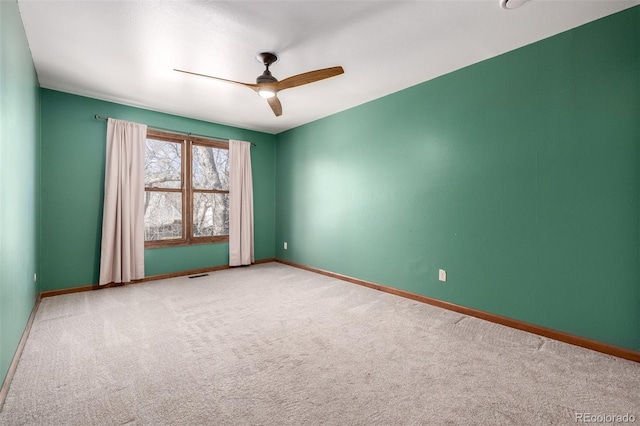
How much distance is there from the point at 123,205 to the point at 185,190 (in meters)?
0.94

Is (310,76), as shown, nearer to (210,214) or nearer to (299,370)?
(299,370)

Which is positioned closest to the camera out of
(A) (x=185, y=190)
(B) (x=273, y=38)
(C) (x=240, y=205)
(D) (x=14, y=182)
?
(D) (x=14, y=182)

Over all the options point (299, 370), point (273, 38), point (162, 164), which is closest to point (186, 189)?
point (162, 164)

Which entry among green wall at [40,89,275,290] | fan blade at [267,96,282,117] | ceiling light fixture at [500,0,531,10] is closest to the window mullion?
green wall at [40,89,275,290]

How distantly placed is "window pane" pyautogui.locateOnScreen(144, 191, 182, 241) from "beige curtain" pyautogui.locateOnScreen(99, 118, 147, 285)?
0.79 ft

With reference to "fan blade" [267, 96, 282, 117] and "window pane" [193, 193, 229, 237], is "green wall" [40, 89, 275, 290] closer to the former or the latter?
"window pane" [193, 193, 229, 237]

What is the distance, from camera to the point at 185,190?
15.7 feet

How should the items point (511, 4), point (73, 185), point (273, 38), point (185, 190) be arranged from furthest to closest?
point (185, 190) → point (73, 185) → point (273, 38) → point (511, 4)

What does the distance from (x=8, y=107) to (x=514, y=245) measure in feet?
13.4

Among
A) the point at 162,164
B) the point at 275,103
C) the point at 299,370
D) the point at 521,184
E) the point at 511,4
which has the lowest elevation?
the point at 299,370

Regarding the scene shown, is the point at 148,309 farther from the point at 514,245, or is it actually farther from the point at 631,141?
the point at 631,141

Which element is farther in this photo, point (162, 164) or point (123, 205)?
point (162, 164)

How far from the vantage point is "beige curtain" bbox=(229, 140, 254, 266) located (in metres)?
5.22

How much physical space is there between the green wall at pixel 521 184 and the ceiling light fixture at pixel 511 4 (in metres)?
0.77
